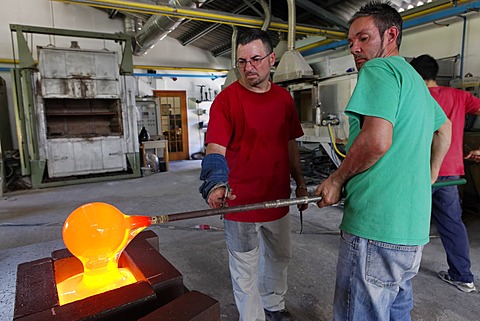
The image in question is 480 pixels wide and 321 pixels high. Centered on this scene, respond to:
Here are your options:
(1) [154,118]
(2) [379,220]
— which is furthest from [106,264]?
(1) [154,118]

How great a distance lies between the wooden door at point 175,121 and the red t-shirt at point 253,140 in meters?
8.08

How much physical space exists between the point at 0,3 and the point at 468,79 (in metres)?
8.87

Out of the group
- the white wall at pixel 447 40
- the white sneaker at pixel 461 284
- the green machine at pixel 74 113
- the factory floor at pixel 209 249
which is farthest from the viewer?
the green machine at pixel 74 113

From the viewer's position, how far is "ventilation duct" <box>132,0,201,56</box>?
4.81 m

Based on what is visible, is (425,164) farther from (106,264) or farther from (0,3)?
(0,3)

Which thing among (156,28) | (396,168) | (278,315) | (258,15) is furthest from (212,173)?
(258,15)

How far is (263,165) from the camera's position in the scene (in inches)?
58.7

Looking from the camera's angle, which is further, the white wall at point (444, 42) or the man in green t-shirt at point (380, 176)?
the white wall at point (444, 42)

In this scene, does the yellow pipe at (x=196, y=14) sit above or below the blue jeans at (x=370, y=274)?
above

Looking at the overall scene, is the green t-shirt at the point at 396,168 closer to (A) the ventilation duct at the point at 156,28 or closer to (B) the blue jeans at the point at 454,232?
(B) the blue jeans at the point at 454,232

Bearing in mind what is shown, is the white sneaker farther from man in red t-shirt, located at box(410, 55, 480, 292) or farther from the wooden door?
the wooden door

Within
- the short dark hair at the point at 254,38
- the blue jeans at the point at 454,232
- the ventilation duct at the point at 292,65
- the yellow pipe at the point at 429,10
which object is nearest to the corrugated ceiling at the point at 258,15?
the yellow pipe at the point at 429,10

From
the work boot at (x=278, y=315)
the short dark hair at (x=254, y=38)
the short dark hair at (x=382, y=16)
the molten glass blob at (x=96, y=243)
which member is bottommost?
the work boot at (x=278, y=315)

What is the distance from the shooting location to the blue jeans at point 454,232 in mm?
2012
